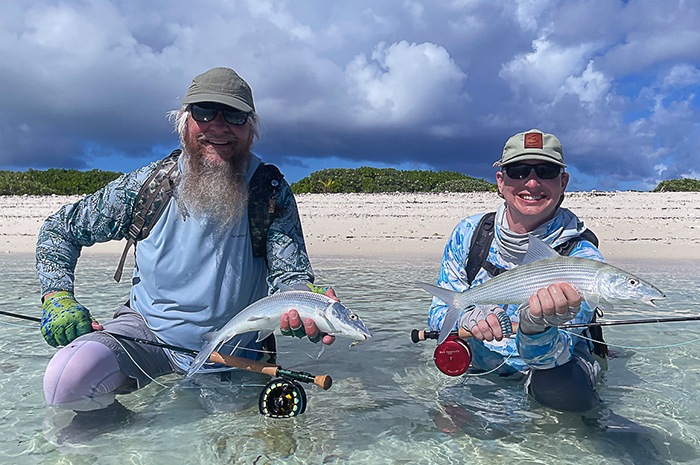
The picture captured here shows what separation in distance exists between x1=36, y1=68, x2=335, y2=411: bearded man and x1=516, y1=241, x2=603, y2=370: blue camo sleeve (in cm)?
→ 144

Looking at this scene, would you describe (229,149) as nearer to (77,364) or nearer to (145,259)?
(145,259)

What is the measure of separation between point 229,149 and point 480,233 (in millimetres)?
2023

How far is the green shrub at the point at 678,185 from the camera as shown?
26.6m

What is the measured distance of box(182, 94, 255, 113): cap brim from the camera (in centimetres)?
372

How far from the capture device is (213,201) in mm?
3881

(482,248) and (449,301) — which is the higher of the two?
(482,248)

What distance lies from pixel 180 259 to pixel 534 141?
2.64 meters

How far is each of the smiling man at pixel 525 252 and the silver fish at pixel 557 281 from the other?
23 cm

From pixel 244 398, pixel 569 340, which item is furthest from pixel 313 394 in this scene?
pixel 569 340

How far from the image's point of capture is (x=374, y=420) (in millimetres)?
3910

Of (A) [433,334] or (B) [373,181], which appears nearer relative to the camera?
(A) [433,334]

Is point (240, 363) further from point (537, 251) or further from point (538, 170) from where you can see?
point (538, 170)

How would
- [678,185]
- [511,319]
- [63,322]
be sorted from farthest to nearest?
[678,185]
[511,319]
[63,322]

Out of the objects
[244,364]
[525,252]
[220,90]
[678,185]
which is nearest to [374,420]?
[244,364]
